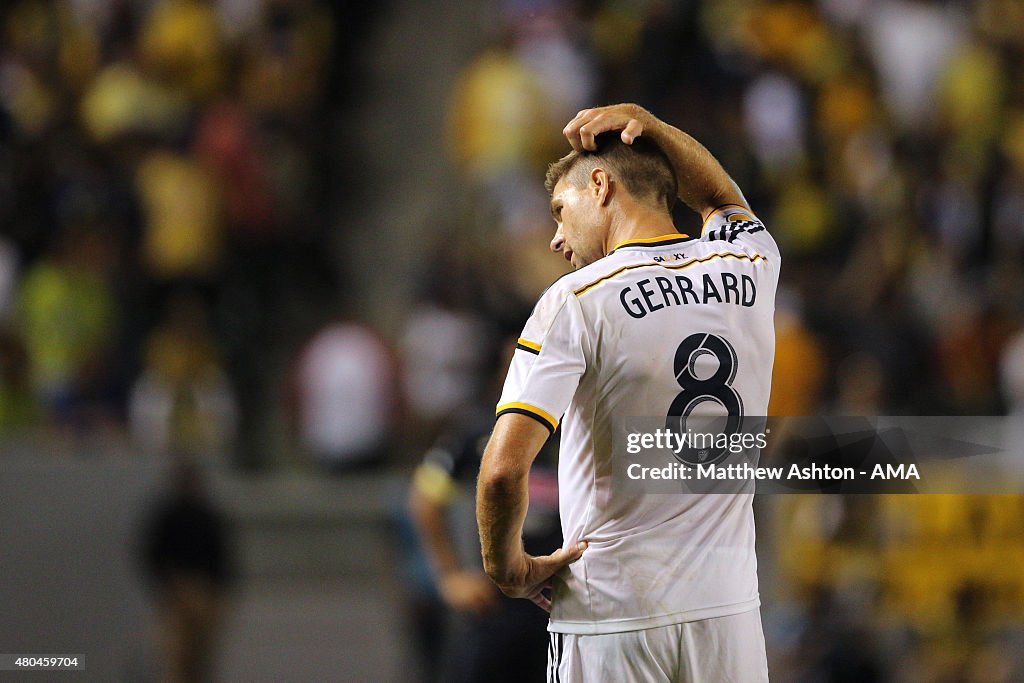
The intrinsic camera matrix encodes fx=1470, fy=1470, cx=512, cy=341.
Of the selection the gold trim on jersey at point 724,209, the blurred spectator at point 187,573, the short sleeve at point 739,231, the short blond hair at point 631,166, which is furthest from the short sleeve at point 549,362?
the blurred spectator at point 187,573

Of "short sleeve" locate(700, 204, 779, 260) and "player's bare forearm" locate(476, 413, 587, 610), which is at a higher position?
"short sleeve" locate(700, 204, 779, 260)

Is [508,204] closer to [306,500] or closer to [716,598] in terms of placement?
[306,500]

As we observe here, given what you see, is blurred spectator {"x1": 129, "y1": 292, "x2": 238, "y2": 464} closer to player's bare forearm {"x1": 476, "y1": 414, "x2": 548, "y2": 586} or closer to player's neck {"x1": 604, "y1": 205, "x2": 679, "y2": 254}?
player's neck {"x1": 604, "y1": 205, "x2": 679, "y2": 254}

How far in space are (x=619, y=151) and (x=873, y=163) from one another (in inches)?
303

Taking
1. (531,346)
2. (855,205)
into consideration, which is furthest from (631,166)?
(855,205)

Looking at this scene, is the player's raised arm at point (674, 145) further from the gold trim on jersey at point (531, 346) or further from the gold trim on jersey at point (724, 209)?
the gold trim on jersey at point (531, 346)

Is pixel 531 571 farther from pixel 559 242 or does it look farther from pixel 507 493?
pixel 559 242

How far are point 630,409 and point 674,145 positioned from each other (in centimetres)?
75

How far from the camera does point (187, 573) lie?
903 centimetres

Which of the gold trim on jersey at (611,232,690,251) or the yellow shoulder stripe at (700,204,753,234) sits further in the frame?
the yellow shoulder stripe at (700,204,753,234)

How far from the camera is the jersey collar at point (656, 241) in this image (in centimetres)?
361

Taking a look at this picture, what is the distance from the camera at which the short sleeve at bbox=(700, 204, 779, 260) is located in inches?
148

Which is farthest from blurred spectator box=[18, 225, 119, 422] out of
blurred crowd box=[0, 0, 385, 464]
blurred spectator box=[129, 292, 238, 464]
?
blurred spectator box=[129, 292, 238, 464]

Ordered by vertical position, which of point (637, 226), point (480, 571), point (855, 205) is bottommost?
point (480, 571)
